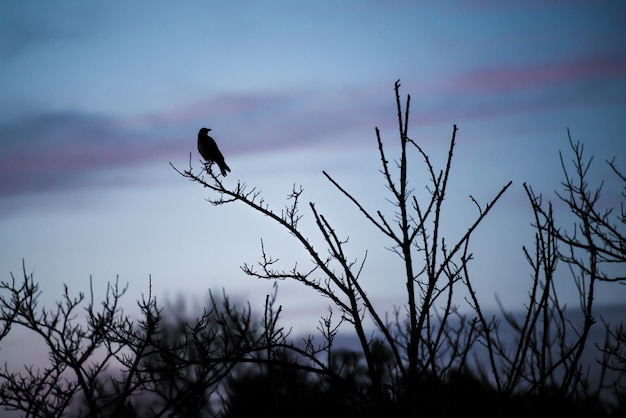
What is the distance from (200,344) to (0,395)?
4.67 meters

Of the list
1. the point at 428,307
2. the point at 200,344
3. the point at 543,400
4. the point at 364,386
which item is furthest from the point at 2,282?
the point at 543,400

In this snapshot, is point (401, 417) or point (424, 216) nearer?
point (401, 417)

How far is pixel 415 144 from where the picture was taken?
5211 millimetres

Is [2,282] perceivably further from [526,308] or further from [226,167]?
[526,308]

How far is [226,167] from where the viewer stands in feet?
43.9

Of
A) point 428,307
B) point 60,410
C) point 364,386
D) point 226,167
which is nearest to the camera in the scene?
point 428,307

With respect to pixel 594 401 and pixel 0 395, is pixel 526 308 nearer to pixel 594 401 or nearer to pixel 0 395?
pixel 594 401

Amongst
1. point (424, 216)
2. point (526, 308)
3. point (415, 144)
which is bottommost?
point (526, 308)

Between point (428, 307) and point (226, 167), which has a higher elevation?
point (226, 167)

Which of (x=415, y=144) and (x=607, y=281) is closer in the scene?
(x=415, y=144)

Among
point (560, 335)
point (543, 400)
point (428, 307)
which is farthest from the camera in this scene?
point (560, 335)

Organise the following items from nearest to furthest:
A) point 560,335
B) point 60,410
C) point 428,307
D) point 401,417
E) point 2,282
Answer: point 401,417
point 428,307
point 560,335
point 60,410
point 2,282

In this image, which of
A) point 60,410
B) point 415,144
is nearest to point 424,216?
point 415,144

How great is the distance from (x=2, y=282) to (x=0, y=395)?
218 centimetres
